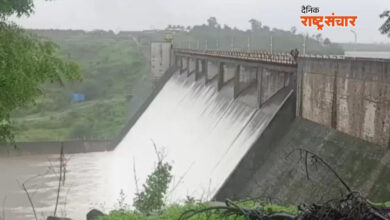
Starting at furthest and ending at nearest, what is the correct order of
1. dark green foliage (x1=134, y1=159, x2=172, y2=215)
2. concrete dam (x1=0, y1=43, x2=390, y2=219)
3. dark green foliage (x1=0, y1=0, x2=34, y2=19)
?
concrete dam (x1=0, y1=43, x2=390, y2=219) < dark green foliage (x1=134, y1=159, x2=172, y2=215) < dark green foliage (x1=0, y1=0, x2=34, y2=19)

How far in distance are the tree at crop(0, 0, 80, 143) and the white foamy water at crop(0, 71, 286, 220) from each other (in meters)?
5.67

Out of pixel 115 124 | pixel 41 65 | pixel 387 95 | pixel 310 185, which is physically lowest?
pixel 115 124

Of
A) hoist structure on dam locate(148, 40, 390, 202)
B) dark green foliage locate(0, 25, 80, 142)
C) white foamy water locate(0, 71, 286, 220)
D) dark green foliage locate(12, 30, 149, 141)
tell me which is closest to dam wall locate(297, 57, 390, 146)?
hoist structure on dam locate(148, 40, 390, 202)

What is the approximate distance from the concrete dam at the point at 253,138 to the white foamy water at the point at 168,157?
0.07 metres

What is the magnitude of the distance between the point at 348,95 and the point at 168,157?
38.6ft

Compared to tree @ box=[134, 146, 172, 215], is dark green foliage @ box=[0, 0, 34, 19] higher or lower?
higher

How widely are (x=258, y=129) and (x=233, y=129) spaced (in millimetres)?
2312

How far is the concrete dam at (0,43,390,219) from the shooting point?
1123 centimetres

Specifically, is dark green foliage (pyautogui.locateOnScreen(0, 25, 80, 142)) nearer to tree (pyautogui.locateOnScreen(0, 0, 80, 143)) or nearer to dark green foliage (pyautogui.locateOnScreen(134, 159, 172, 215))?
tree (pyautogui.locateOnScreen(0, 0, 80, 143))

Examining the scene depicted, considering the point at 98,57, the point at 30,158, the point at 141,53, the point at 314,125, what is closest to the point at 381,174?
the point at 314,125

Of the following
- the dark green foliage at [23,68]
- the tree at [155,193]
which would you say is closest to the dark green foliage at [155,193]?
the tree at [155,193]

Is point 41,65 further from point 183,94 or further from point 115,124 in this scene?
point 115,124

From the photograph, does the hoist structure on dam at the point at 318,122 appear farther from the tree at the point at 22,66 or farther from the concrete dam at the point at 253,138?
the tree at the point at 22,66

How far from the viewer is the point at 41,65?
680 centimetres
